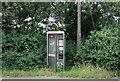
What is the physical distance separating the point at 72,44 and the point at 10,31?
3368 millimetres

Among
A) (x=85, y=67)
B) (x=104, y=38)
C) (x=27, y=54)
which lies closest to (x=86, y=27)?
(x=104, y=38)

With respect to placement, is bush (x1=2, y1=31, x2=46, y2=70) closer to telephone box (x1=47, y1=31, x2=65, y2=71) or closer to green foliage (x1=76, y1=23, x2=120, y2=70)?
telephone box (x1=47, y1=31, x2=65, y2=71)

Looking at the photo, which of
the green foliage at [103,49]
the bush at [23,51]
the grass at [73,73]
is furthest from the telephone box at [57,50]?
the green foliage at [103,49]

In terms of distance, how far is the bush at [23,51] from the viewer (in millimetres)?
9205

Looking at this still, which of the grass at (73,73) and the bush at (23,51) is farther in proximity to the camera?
the bush at (23,51)

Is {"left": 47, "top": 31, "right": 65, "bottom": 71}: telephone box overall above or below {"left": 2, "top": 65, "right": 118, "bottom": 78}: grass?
above

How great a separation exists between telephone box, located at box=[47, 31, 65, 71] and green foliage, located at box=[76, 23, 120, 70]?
1.13m

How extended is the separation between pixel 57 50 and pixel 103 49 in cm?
211

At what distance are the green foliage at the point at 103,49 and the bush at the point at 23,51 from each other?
1920 mm

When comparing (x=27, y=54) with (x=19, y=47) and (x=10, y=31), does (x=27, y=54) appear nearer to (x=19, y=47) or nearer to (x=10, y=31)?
(x=19, y=47)

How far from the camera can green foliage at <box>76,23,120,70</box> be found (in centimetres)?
876

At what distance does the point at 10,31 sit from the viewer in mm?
10516

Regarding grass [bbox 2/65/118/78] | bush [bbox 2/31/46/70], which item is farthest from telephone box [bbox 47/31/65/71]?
bush [bbox 2/31/46/70]

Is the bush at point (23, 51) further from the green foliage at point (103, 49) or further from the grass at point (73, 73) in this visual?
the green foliage at point (103, 49)
